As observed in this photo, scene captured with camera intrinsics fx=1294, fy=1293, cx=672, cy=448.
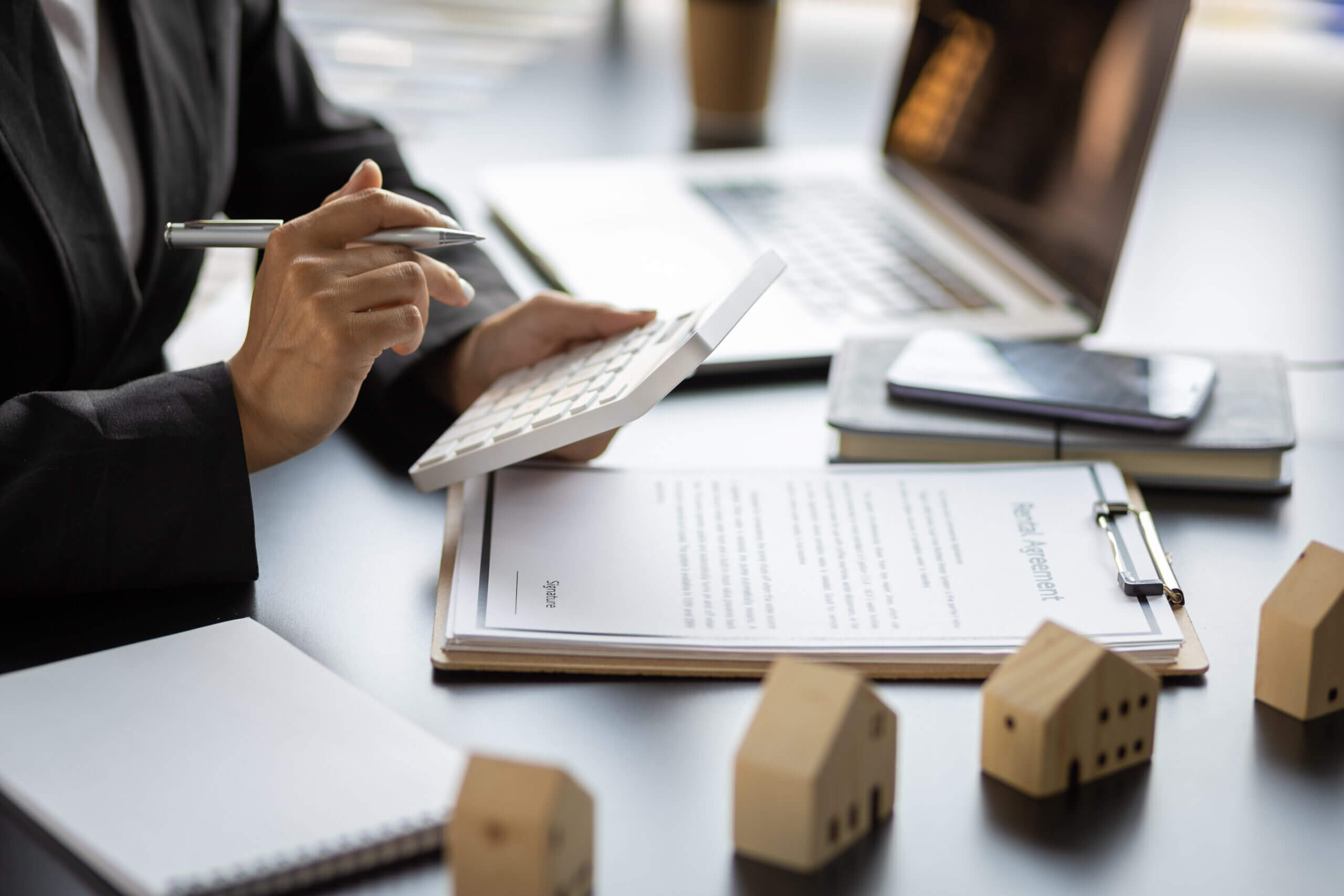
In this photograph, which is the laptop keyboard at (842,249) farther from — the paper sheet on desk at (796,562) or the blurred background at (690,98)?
the paper sheet on desk at (796,562)

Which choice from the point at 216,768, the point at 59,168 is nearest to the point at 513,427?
the point at 216,768

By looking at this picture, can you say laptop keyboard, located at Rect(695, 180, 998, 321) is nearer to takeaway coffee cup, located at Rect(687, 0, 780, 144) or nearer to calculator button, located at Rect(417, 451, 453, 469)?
takeaway coffee cup, located at Rect(687, 0, 780, 144)

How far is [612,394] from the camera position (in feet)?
2.21

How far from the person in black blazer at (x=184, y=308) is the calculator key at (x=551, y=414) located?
0.07 meters

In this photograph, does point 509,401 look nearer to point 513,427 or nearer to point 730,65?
point 513,427

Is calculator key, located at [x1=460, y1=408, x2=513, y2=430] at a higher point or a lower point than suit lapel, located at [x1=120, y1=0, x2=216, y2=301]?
lower

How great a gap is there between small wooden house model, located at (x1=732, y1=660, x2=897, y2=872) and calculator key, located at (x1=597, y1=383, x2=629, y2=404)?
221 mm

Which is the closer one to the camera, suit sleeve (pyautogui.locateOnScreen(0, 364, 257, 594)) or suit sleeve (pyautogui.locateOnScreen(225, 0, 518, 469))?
suit sleeve (pyautogui.locateOnScreen(0, 364, 257, 594))

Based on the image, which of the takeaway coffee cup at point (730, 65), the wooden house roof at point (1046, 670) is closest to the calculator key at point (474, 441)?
the wooden house roof at point (1046, 670)

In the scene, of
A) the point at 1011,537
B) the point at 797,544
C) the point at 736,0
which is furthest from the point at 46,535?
the point at 736,0

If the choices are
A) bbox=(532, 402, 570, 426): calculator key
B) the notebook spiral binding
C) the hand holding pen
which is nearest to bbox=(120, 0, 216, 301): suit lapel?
the hand holding pen

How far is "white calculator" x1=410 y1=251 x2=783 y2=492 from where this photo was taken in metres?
0.66

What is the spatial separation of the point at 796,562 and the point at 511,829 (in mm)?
295

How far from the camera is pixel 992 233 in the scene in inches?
47.2
